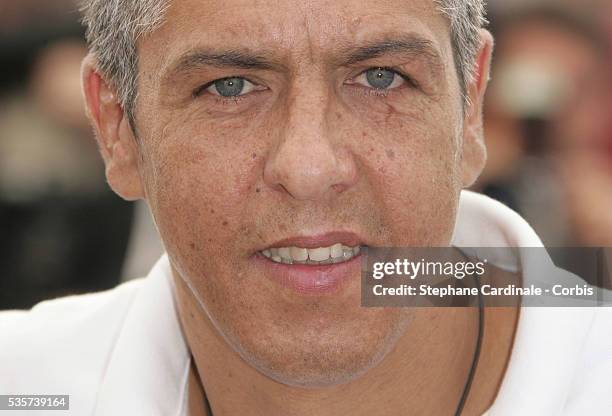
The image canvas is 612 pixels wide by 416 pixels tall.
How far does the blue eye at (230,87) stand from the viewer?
159 centimetres

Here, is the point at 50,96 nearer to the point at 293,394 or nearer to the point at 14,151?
the point at 14,151

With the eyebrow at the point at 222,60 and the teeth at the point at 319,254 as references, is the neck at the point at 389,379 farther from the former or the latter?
the eyebrow at the point at 222,60

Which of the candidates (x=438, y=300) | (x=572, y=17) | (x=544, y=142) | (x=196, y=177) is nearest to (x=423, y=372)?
(x=438, y=300)

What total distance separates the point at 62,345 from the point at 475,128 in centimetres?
90

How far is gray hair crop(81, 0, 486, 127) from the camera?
1.64m

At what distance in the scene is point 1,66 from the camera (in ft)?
12.7

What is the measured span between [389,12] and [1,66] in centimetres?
271

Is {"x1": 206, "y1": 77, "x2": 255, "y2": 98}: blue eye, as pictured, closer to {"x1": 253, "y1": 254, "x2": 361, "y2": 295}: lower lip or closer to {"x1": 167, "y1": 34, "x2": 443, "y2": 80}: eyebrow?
{"x1": 167, "y1": 34, "x2": 443, "y2": 80}: eyebrow

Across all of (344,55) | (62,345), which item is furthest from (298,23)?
(62,345)

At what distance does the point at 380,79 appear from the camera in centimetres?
158

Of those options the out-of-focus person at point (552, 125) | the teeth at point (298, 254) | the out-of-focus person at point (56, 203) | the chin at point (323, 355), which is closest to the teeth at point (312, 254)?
the teeth at point (298, 254)

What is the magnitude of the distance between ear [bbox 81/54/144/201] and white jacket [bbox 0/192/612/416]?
25cm

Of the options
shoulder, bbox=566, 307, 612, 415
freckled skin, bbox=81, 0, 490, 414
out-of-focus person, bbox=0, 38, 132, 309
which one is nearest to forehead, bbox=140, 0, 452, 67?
freckled skin, bbox=81, 0, 490, 414

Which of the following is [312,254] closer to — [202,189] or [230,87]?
[202,189]
